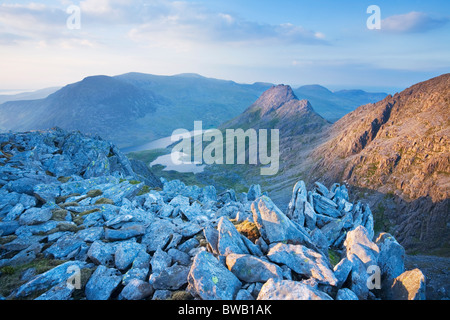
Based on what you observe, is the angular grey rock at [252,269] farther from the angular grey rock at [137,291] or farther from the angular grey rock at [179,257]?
the angular grey rock at [137,291]

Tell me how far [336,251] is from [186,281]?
2326 cm

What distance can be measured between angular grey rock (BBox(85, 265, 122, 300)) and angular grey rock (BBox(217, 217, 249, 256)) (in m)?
6.95

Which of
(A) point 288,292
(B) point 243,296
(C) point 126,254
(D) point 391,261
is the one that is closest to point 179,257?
(C) point 126,254

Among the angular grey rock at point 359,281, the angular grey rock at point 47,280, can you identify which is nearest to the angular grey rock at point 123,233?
the angular grey rock at point 47,280

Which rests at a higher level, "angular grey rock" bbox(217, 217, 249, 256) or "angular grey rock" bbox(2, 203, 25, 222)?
"angular grey rock" bbox(217, 217, 249, 256)

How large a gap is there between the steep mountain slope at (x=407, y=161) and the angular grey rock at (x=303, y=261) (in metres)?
124

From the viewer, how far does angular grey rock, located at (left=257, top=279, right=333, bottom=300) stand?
1152 centimetres

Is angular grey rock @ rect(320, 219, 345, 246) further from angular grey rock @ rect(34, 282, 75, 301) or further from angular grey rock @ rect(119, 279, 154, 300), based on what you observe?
angular grey rock @ rect(34, 282, 75, 301)

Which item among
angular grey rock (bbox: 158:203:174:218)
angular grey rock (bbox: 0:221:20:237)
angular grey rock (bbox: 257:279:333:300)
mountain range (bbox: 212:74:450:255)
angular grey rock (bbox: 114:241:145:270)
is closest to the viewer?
angular grey rock (bbox: 257:279:333:300)

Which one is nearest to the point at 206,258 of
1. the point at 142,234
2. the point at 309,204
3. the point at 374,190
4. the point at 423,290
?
the point at 142,234

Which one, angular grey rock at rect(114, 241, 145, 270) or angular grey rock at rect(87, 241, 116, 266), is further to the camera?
angular grey rock at rect(87, 241, 116, 266)

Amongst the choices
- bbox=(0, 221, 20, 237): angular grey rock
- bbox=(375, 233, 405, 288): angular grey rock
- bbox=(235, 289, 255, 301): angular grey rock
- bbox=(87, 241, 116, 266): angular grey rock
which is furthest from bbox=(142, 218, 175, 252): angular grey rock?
bbox=(375, 233, 405, 288): angular grey rock

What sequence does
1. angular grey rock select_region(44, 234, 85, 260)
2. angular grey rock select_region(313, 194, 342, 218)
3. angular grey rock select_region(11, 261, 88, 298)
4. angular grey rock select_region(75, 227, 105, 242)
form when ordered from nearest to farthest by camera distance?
angular grey rock select_region(11, 261, 88, 298) → angular grey rock select_region(44, 234, 85, 260) → angular grey rock select_region(75, 227, 105, 242) → angular grey rock select_region(313, 194, 342, 218)

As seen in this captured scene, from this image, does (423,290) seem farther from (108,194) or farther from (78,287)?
(108,194)
